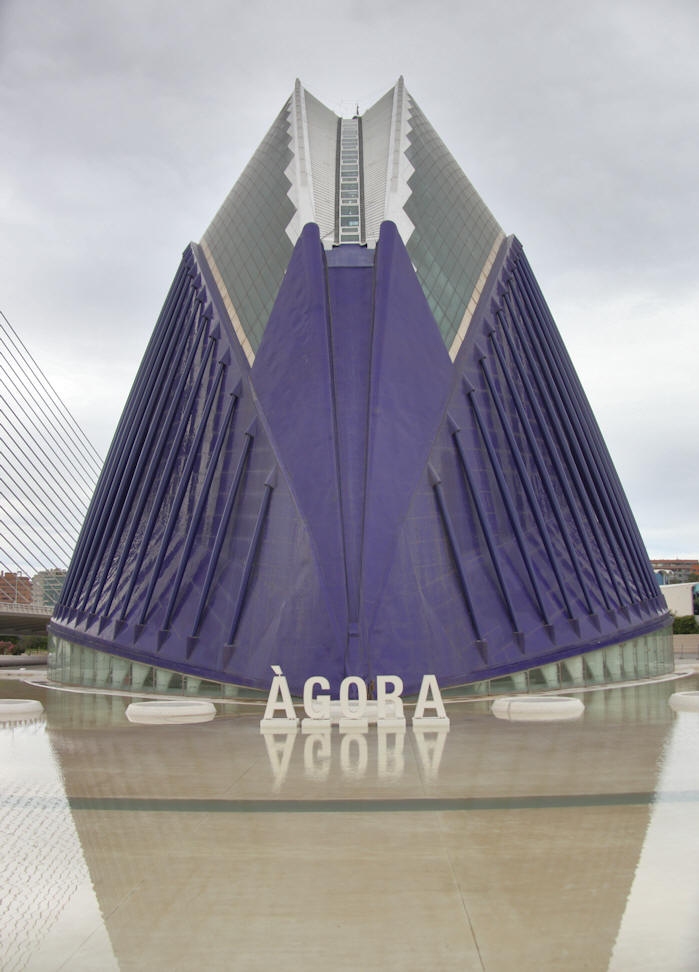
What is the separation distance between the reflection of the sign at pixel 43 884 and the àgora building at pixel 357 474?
37.4 ft

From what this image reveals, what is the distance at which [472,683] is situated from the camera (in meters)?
21.7

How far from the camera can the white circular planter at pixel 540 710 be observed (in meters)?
17.8

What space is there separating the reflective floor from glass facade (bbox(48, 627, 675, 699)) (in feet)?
28.9

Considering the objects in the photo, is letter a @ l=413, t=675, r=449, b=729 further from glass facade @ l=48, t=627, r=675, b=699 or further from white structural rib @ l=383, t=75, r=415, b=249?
white structural rib @ l=383, t=75, r=415, b=249

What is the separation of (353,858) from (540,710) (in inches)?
457

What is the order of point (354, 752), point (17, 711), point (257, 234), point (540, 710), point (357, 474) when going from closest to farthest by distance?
point (354, 752) → point (540, 710) → point (17, 711) → point (357, 474) → point (257, 234)

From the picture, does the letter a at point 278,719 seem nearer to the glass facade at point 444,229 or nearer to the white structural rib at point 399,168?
the glass facade at point 444,229

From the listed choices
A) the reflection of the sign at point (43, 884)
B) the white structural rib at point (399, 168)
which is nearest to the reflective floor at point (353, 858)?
the reflection of the sign at point (43, 884)

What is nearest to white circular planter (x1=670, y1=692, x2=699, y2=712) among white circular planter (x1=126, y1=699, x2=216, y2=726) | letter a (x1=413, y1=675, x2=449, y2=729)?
letter a (x1=413, y1=675, x2=449, y2=729)

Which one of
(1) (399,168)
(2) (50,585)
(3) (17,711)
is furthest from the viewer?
(2) (50,585)

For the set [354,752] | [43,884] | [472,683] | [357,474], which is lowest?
[43,884]

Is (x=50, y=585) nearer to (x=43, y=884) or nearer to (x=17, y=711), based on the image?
(x=17, y=711)

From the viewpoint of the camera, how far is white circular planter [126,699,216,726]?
18.1m

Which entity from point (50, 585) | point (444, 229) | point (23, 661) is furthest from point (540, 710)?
point (50, 585)
